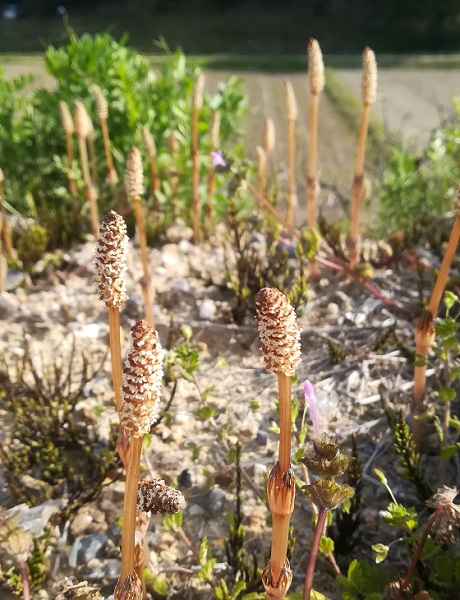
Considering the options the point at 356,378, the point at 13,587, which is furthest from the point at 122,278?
the point at 356,378

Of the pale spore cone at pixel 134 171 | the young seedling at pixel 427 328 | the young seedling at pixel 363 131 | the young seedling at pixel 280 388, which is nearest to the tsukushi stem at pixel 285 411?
the young seedling at pixel 280 388

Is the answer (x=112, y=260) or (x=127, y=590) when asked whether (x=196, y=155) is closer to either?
(x=112, y=260)

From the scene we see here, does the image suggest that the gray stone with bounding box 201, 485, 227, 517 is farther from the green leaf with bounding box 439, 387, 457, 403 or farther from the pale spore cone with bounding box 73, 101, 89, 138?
the pale spore cone with bounding box 73, 101, 89, 138

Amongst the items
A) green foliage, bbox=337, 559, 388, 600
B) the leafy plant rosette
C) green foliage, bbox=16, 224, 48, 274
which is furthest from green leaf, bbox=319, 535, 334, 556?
the leafy plant rosette

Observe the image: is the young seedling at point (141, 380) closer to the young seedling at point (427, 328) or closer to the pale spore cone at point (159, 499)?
the pale spore cone at point (159, 499)

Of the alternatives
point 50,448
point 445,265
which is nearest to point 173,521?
point 50,448

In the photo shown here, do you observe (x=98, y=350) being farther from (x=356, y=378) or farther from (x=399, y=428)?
(x=399, y=428)
